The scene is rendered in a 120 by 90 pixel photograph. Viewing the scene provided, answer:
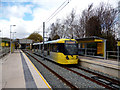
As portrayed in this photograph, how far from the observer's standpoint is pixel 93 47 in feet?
52.2

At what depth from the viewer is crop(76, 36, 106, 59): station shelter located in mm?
14089

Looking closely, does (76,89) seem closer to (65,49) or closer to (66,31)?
(65,49)

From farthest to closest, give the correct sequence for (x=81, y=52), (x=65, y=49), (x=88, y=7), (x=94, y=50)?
1. (x=88, y=7)
2. (x=81, y=52)
3. (x=94, y=50)
4. (x=65, y=49)

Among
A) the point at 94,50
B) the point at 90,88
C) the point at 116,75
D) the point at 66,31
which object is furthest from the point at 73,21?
the point at 90,88

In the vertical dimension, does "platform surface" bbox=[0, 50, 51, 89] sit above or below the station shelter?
below

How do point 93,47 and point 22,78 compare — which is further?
point 93,47

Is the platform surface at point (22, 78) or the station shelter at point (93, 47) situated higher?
the station shelter at point (93, 47)

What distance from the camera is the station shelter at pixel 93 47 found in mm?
14089

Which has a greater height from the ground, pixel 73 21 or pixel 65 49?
pixel 73 21

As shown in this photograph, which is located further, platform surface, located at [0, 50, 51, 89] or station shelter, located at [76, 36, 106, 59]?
station shelter, located at [76, 36, 106, 59]

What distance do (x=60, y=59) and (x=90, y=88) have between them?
6378 millimetres

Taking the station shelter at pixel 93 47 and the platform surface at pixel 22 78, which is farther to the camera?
the station shelter at pixel 93 47

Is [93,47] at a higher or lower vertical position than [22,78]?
higher

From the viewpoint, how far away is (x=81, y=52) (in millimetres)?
18266
